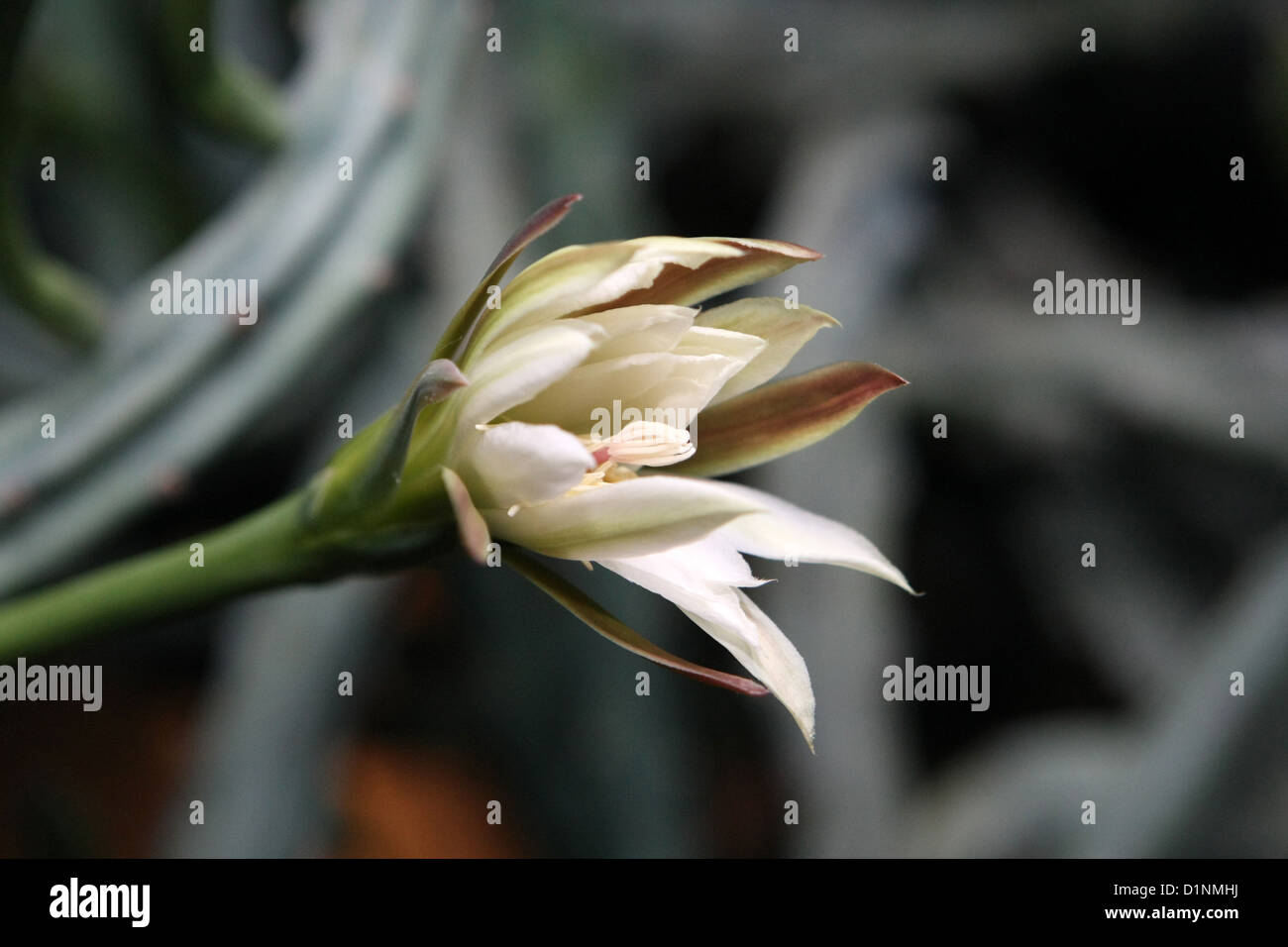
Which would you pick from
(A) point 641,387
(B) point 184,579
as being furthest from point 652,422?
(B) point 184,579

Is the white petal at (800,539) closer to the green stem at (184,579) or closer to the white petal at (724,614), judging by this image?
the white petal at (724,614)

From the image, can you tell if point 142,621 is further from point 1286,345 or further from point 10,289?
point 1286,345

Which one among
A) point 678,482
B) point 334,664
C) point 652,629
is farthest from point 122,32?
point 678,482

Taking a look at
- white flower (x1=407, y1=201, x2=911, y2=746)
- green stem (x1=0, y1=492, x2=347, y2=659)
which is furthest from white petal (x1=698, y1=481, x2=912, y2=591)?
green stem (x1=0, y1=492, x2=347, y2=659)

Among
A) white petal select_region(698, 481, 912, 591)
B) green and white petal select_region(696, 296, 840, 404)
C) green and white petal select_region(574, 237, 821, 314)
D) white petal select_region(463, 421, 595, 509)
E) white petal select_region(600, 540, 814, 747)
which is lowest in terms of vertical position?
white petal select_region(600, 540, 814, 747)

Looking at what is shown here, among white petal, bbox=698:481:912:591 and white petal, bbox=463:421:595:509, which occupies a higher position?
white petal, bbox=463:421:595:509

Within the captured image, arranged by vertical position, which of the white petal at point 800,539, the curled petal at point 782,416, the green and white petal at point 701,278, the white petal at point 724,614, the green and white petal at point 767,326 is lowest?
the white petal at point 724,614

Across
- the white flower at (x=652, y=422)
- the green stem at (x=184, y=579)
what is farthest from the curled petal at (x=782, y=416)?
the green stem at (x=184, y=579)

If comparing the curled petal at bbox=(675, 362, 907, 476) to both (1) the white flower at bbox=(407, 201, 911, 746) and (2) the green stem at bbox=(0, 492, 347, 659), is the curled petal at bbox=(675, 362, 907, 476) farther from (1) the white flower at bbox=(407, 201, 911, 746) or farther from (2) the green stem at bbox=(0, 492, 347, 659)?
(2) the green stem at bbox=(0, 492, 347, 659)
